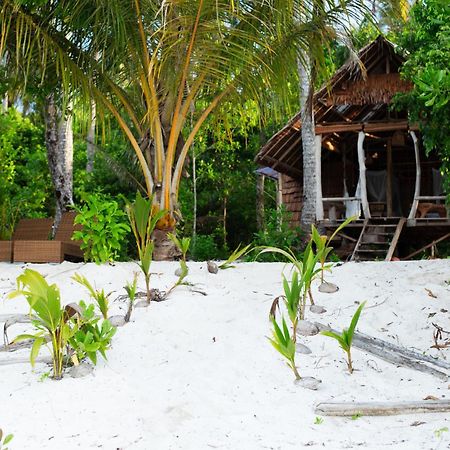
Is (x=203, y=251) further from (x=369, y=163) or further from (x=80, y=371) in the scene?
(x=80, y=371)

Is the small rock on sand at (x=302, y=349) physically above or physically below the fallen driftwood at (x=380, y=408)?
above

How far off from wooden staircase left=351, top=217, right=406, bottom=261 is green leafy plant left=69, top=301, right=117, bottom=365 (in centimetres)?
691

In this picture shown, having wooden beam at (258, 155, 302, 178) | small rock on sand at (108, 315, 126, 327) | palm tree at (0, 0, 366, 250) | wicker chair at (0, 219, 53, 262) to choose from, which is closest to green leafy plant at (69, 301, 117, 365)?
small rock on sand at (108, 315, 126, 327)

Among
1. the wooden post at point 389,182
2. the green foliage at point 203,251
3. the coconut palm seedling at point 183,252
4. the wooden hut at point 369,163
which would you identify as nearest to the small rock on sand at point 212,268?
the coconut palm seedling at point 183,252

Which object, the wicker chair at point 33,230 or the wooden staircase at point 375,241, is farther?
the wooden staircase at point 375,241

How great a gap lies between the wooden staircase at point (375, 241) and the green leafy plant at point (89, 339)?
6.91 meters

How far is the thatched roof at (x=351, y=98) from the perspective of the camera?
10805mm

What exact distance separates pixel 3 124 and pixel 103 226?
17.7 feet

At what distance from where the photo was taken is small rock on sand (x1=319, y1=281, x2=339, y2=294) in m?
6.14

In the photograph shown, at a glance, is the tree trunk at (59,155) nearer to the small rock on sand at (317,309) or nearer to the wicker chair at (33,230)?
the wicker chair at (33,230)

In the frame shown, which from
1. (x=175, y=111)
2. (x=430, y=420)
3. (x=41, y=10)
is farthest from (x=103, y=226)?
(x=430, y=420)

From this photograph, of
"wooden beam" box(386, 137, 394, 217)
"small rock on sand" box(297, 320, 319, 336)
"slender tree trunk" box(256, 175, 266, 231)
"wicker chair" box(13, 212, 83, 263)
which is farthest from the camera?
"slender tree trunk" box(256, 175, 266, 231)

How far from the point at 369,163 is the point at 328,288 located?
8.34 meters

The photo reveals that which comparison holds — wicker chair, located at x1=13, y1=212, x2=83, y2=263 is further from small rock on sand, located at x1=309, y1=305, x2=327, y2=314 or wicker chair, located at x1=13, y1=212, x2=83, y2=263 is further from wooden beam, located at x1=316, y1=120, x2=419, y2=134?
wooden beam, located at x1=316, y1=120, x2=419, y2=134
